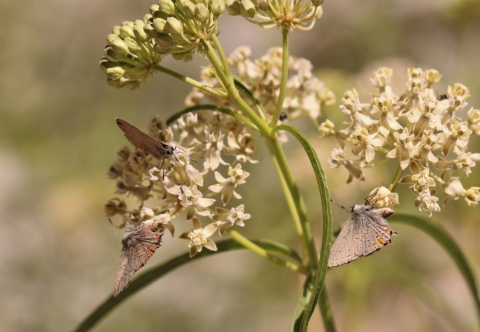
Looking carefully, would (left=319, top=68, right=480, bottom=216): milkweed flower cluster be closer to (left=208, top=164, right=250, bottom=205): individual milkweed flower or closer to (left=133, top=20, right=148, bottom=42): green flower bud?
(left=208, top=164, right=250, bottom=205): individual milkweed flower

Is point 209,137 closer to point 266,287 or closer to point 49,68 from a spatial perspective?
point 266,287

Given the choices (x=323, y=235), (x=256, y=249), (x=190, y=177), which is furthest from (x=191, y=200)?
(x=323, y=235)

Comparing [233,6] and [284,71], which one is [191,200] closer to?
[284,71]

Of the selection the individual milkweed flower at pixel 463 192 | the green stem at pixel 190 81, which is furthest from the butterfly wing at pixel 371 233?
the green stem at pixel 190 81

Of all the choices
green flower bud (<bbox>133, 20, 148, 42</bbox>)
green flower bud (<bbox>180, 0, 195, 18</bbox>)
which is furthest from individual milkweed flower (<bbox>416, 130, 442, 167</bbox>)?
green flower bud (<bbox>133, 20, 148, 42</bbox>)

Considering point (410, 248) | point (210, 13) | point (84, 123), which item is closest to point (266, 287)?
point (410, 248)
